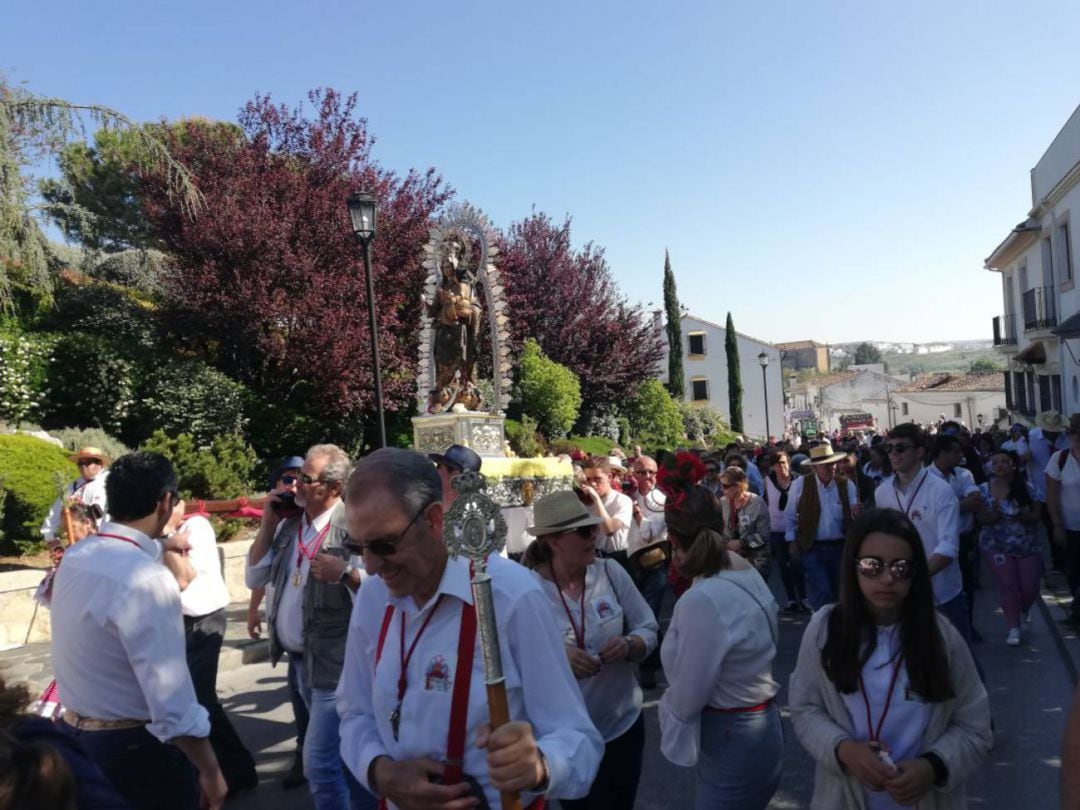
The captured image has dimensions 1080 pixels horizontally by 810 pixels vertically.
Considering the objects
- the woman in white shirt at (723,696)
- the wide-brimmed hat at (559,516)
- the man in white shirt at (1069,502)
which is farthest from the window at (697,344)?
the woman in white shirt at (723,696)

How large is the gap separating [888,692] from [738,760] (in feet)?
2.33

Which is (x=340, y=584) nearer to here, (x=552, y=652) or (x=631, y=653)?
(x=631, y=653)

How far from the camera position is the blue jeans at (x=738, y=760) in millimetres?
3230

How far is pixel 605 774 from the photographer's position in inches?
139

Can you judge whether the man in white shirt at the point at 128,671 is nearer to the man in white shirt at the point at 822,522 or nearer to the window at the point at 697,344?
the man in white shirt at the point at 822,522

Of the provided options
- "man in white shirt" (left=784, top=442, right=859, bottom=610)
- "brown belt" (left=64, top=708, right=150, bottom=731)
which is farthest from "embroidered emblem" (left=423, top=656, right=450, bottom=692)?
"man in white shirt" (left=784, top=442, right=859, bottom=610)

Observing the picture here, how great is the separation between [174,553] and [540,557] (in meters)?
2.36

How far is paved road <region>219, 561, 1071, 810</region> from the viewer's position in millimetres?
4789

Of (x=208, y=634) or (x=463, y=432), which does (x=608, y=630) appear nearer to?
(x=208, y=634)

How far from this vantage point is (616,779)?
353 centimetres

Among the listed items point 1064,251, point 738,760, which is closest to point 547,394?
point 1064,251

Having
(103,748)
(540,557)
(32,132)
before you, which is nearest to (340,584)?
(540,557)

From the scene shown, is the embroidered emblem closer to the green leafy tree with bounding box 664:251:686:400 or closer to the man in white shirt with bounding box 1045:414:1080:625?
the man in white shirt with bounding box 1045:414:1080:625

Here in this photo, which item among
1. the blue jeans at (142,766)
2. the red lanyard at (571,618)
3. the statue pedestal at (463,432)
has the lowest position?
the blue jeans at (142,766)
